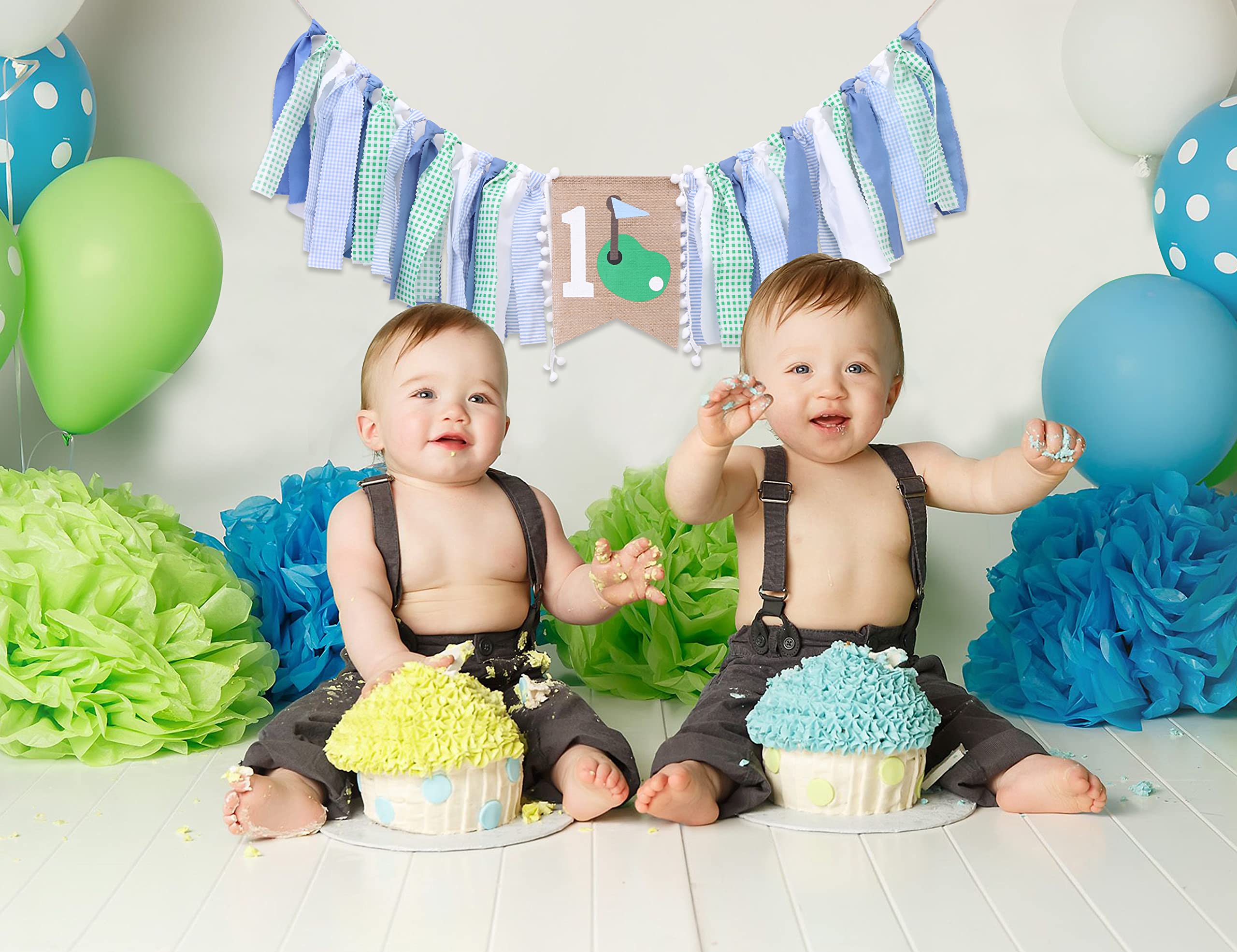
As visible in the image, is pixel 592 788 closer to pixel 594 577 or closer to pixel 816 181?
pixel 594 577

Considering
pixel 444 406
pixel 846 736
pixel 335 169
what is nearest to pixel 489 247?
pixel 335 169

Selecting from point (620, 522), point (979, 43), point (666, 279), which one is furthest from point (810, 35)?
point (620, 522)

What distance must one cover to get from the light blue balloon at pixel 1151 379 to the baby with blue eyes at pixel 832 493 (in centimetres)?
34

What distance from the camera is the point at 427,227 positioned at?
241 cm

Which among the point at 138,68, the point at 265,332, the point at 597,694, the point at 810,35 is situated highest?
the point at 810,35

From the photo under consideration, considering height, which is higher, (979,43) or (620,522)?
(979,43)

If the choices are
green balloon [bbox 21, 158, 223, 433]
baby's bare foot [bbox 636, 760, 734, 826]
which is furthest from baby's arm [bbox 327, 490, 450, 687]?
green balloon [bbox 21, 158, 223, 433]

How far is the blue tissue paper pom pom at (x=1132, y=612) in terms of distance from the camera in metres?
1.94

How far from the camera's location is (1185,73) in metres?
2.18

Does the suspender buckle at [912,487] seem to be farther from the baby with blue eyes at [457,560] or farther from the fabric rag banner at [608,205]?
the fabric rag banner at [608,205]

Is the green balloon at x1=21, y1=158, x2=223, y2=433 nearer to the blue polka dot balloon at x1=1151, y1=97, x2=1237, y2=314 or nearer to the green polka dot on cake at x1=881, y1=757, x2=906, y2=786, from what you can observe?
the green polka dot on cake at x1=881, y1=757, x2=906, y2=786

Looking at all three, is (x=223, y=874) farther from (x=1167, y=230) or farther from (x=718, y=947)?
(x=1167, y=230)

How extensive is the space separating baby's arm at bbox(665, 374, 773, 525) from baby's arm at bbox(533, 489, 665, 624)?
90mm

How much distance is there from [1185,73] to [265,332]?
1.74 meters
